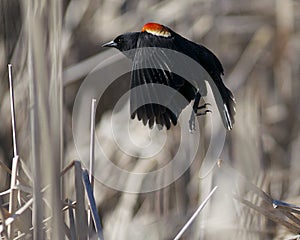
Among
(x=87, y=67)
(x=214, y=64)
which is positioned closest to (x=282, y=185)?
(x=87, y=67)

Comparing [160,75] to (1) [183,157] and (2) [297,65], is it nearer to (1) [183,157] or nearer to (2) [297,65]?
(1) [183,157]

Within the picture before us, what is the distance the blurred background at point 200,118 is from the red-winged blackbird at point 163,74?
706 millimetres

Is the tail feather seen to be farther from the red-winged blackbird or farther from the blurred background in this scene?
the blurred background

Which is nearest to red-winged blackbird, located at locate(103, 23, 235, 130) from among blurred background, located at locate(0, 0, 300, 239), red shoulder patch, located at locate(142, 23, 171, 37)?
red shoulder patch, located at locate(142, 23, 171, 37)

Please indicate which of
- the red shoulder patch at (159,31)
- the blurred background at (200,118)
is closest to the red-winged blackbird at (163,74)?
the red shoulder patch at (159,31)

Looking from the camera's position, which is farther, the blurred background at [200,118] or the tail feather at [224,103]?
the blurred background at [200,118]

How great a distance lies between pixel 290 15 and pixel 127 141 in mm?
659

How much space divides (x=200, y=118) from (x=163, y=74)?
1.05 m

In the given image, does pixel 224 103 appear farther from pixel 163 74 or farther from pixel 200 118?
pixel 200 118

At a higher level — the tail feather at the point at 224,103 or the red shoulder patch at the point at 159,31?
the red shoulder patch at the point at 159,31

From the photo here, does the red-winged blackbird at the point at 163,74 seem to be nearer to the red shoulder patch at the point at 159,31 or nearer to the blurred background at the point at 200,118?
the red shoulder patch at the point at 159,31

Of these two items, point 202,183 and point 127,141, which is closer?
point 202,183

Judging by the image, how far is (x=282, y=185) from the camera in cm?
195

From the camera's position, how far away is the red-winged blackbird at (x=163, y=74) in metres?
0.92
